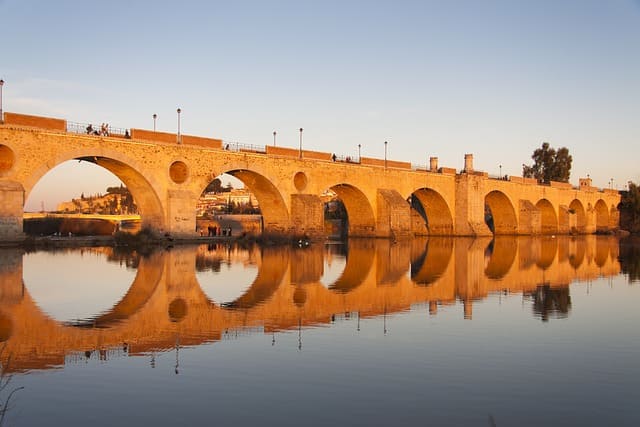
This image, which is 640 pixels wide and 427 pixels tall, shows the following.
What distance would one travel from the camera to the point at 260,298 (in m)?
13.1

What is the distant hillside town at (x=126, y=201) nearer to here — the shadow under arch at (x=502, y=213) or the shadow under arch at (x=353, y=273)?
the shadow under arch at (x=502, y=213)

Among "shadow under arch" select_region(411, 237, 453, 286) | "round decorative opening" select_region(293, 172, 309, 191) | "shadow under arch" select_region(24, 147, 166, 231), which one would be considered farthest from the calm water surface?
"round decorative opening" select_region(293, 172, 309, 191)

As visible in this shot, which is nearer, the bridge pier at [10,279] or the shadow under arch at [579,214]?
the bridge pier at [10,279]

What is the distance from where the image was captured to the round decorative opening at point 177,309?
1077 cm

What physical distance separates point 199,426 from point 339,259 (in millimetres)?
Answer: 18835

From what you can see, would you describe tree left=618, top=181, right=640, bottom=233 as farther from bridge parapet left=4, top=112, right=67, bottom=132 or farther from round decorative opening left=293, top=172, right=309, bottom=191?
bridge parapet left=4, top=112, right=67, bottom=132

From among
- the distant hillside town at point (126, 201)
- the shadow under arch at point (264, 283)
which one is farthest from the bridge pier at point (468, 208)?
the distant hillside town at point (126, 201)

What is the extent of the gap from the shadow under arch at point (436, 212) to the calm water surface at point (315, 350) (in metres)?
30.8

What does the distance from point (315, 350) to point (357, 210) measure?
1349 inches

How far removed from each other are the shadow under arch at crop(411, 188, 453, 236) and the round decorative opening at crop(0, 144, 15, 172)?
29452 millimetres

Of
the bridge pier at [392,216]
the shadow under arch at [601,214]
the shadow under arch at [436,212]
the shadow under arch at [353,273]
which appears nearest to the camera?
the shadow under arch at [353,273]

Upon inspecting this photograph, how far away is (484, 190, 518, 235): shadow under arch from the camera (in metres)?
54.8

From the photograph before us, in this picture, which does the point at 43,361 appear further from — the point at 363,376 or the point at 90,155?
the point at 90,155

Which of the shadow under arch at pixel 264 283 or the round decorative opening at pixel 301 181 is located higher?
the round decorative opening at pixel 301 181
